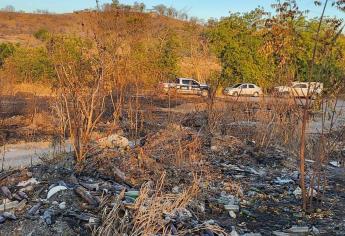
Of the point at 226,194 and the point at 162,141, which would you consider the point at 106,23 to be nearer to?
the point at 162,141

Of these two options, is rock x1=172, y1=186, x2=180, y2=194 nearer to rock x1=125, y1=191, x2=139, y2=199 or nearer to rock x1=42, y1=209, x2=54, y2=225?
rock x1=125, y1=191, x2=139, y2=199

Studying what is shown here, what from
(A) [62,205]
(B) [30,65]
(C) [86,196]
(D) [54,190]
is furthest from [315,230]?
(B) [30,65]

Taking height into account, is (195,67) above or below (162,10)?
below

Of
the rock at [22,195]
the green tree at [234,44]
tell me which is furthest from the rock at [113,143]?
the green tree at [234,44]

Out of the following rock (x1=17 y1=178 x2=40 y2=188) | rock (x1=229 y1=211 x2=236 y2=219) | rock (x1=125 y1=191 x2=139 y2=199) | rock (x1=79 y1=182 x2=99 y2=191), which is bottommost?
rock (x1=229 y1=211 x2=236 y2=219)

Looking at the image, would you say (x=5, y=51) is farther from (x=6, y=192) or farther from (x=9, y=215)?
(x=9, y=215)

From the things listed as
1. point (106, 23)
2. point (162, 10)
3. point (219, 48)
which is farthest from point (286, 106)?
point (219, 48)

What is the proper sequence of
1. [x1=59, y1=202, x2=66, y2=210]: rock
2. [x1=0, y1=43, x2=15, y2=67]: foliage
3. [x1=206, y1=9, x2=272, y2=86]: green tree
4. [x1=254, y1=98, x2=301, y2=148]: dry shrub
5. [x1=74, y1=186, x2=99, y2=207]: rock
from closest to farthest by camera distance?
[x1=59, y1=202, x2=66, y2=210]: rock
[x1=74, y1=186, x2=99, y2=207]: rock
[x1=254, y1=98, x2=301, y2=148]: dry shrub
[x1=0, y1=43, x2=15, y2=67]: foliage
[x1=206, y1=9, x2=272, y2=86]: green tree

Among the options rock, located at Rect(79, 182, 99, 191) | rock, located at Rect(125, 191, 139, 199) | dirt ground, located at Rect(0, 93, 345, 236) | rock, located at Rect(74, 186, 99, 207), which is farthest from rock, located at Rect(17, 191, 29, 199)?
rock, located at Rect(125, 191, 139, 199)

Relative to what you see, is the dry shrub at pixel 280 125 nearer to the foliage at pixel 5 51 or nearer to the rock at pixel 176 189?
the rock at pixel 176 189

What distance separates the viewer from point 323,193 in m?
7.06

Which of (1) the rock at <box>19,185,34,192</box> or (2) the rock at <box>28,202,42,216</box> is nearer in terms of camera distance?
(2) the rock at <box>28,202,42,216</box>

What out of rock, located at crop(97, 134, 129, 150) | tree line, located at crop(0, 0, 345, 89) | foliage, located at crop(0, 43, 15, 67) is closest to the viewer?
rock, located at crop(97, 134, 129, 150)

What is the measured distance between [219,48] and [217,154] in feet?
83.8
